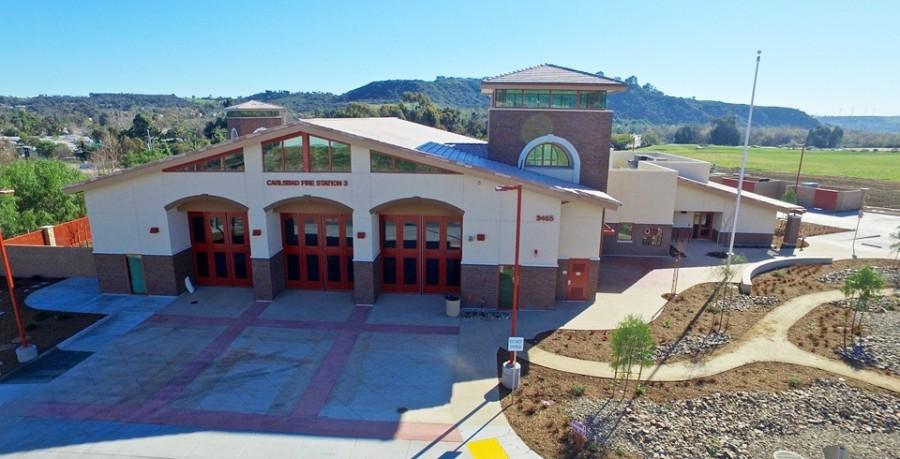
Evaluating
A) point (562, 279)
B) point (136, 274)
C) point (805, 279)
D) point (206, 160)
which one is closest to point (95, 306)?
point (136, 274)

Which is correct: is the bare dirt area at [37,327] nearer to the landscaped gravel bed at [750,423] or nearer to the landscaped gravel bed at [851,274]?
the landscaped gravel bed at [750,423]

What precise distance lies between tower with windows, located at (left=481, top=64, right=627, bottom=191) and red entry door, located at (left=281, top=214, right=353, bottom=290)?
8.84m

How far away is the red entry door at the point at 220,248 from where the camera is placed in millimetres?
23000

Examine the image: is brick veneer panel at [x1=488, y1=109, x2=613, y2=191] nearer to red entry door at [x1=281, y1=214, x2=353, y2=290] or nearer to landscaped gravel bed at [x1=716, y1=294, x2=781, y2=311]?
landscaped gravel bed at [x1=716, y1=294, x2=781, y2=311]

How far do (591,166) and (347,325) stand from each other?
14502mm

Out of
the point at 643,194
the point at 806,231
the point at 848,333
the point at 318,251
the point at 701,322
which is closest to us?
the point at 848,333

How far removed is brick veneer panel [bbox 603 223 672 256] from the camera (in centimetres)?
3009

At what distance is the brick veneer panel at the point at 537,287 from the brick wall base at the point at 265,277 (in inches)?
440

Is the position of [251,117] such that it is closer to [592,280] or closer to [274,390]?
[592,280]

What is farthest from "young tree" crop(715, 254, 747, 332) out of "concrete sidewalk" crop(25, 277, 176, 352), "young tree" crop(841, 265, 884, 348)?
"concrete sidewalk" crop(25, 277, 176, 352)

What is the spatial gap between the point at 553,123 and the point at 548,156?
5.57 feet

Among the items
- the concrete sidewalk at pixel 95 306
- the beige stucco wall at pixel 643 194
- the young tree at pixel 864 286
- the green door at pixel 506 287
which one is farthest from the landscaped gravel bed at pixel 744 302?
the concrete sidewalk at pixel 95 306

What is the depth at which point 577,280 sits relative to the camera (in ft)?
73.0

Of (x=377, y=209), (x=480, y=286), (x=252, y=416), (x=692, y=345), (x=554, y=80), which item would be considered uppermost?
(x=554, y=80)
